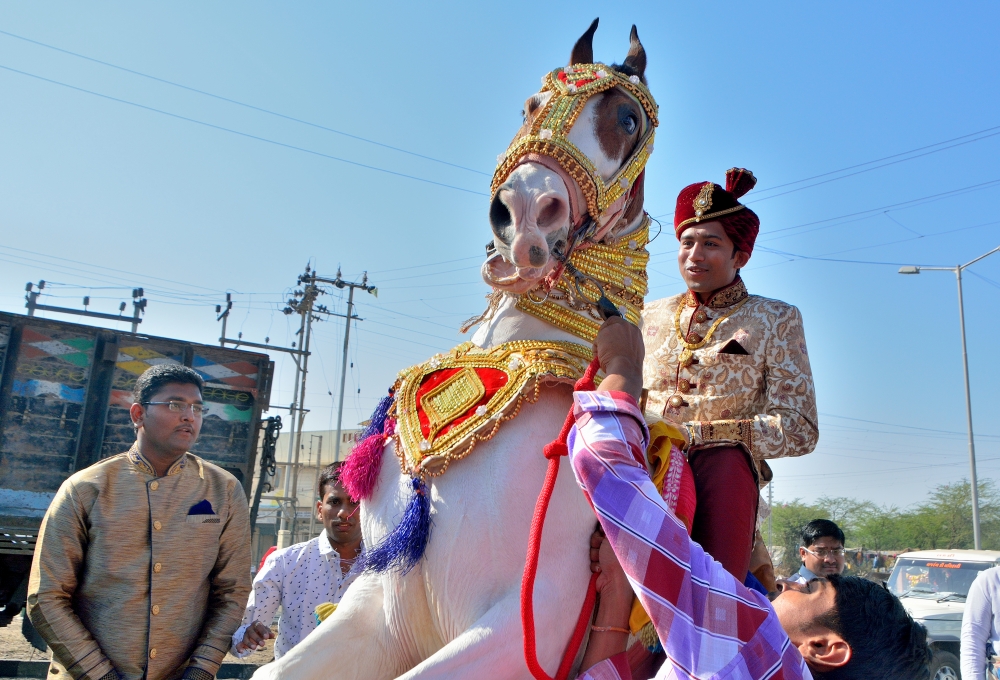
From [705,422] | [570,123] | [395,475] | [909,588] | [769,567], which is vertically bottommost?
[909,588]

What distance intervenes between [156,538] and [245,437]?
702cm

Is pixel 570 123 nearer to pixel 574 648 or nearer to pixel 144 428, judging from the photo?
pixel 574 648

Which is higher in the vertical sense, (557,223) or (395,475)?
(557,223)

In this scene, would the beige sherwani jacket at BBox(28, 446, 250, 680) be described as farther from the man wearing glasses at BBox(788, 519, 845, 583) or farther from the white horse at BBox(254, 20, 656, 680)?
the man wearing glasses at BBox(788, 519, 845, 583)

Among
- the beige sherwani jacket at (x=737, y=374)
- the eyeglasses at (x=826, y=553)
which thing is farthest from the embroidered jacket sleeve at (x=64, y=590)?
the eyeglasses at (x=826, y=553)

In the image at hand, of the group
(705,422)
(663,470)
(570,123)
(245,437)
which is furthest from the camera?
(245,437)

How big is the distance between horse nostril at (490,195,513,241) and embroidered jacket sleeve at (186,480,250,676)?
2099 millimetres

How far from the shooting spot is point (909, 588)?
10367mm

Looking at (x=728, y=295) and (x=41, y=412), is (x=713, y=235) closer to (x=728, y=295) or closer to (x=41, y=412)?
(x=728, y=295)

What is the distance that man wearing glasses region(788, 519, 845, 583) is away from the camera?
5852 mm

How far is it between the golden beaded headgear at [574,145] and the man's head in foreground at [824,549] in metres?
4.26

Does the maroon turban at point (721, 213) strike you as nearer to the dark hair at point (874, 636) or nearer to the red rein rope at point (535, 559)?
the red rein rope at point (535, 559)

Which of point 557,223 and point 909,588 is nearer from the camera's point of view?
point 557,223

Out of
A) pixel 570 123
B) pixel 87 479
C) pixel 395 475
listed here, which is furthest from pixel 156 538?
pixel 570 123
